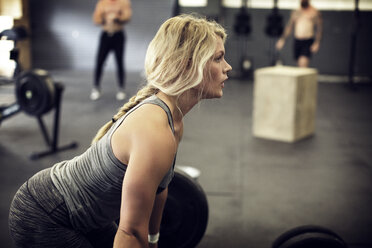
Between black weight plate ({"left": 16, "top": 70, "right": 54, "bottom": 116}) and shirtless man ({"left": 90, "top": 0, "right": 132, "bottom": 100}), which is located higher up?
shirtless man ({"left": 90, "top": 0, "right": 132, "bottom": 100})

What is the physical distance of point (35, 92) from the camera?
10.1 ft

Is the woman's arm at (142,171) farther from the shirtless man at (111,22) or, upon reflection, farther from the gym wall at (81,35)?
the gym wall at (81,35)

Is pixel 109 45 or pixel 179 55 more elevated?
pixel 179 55

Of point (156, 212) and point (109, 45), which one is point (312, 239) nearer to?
point (156, 212)

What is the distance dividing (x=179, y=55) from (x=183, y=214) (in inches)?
34.1

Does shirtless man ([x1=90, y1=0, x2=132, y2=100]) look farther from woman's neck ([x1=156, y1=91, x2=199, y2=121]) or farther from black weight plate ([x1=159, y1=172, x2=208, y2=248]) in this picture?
woman's neck ([x1=156, y1=91, x2=199, y2=121])

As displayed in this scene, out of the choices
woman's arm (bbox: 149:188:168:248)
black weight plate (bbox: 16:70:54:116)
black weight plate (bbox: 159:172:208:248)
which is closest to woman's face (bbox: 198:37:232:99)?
woman's arm (bbox: 149:188:168:248)

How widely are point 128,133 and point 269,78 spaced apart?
9.46ft

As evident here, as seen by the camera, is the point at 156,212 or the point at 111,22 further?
the point at 111,22

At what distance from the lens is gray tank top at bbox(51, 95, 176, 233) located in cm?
100

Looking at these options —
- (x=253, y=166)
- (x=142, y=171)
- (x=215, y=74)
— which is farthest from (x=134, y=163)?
(x=253, y=166)

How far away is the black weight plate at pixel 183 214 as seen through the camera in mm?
1656

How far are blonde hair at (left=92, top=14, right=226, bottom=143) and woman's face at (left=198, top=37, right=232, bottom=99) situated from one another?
1.1 inches

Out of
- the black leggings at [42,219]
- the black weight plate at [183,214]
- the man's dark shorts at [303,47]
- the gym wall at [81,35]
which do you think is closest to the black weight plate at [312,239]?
the black weight plate at [183,214]
